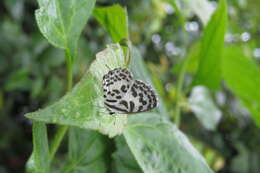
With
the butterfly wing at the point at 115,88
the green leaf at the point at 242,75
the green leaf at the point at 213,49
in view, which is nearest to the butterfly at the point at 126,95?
the butterfly wing at the point at 115,88

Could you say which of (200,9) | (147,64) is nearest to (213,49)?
(200,9)

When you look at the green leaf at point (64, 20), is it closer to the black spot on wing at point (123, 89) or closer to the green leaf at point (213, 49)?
the black spot on wing at point (123, 89)

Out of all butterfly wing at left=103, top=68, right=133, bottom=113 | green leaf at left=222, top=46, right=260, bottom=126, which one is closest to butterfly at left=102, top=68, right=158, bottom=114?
butterfly wing at left=103, top=68, right=133, bottom=113

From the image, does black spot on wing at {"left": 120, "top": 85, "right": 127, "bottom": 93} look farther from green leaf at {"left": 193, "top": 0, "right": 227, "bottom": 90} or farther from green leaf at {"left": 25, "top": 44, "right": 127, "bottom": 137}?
green leaf at {"left": 193, "top": 0, "right": 227, "bottom": 90}

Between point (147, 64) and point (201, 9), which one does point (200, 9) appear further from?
point (147, 64)

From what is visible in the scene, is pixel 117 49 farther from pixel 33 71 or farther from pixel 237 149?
pixel 237 149

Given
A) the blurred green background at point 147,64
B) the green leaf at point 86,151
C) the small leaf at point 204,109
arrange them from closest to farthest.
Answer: the green leaf at point 86,151
the small leaf at point 204,109
the blurred green background at point 147,64
